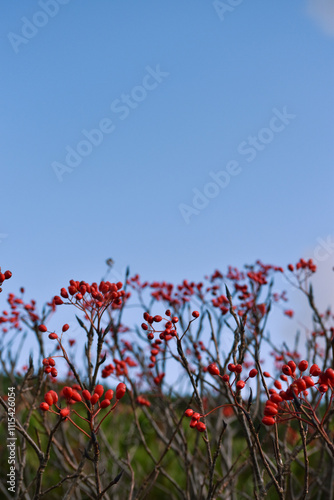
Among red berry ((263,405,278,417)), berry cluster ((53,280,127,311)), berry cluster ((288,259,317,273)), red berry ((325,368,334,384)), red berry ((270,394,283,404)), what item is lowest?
red berry ((263,405,278,417))

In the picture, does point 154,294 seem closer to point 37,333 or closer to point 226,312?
point 226,312

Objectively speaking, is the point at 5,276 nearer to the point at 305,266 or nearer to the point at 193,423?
the point at 193,423

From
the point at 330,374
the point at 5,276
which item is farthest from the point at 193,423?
the point at 5,276

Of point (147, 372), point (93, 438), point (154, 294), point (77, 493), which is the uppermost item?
point (154, 294)

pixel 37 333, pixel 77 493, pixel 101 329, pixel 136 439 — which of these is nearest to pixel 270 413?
pixel 101 329

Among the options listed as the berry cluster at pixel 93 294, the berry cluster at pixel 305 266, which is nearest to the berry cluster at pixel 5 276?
the berry cluster at pixel 93 294

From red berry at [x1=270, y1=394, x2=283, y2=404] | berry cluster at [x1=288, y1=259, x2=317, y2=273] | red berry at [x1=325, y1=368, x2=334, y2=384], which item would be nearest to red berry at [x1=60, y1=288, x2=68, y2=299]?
red berry at [x1=270, y1=394, x2=283, y2=404]

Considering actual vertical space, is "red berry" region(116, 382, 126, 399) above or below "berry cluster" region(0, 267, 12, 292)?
below

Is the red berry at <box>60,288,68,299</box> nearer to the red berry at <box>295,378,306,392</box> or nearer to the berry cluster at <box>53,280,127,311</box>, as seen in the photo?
the berry cluster at <box>53,280,127,311</box>

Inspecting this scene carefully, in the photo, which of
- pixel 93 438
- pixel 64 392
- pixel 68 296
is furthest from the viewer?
pixel 68 296

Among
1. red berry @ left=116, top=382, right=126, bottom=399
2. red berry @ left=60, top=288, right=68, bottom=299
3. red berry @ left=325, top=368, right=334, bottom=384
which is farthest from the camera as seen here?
red berry @ left=60, top=288, right=68, bottom=299

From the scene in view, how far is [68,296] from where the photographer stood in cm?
270

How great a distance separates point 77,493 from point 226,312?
7.79 feet

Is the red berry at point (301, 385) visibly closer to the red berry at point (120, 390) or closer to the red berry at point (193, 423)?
the red berry at point (193, 423)
